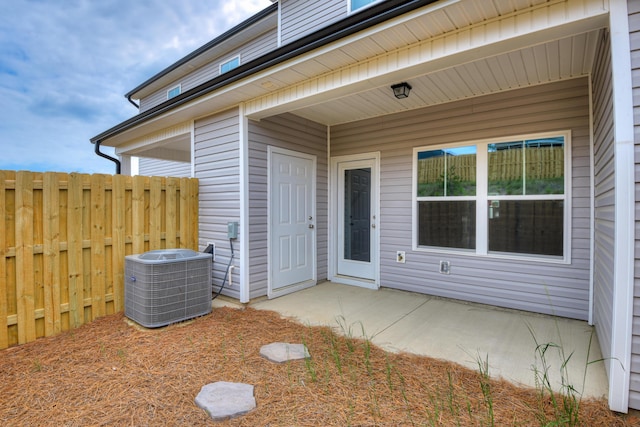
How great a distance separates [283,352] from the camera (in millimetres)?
2695

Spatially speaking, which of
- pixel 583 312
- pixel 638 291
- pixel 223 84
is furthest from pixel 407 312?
pixel 223 84

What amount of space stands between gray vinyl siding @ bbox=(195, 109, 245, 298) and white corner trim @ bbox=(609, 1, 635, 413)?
12.1 ft

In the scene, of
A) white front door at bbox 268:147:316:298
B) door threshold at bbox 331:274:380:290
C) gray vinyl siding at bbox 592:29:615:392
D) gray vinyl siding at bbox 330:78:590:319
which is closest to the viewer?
gray vinyl siding at bbox 592:29:615:392

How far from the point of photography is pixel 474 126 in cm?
409

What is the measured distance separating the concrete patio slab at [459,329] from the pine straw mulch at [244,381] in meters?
0.28

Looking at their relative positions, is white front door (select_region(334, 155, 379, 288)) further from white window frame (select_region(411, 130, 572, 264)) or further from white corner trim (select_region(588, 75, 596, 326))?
white corner trim (select_region(588, 75, 596, 326))

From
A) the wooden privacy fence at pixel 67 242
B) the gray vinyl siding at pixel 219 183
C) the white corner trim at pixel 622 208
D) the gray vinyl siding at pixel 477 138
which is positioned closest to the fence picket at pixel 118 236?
the wooden privacy fence at pixel 67 242

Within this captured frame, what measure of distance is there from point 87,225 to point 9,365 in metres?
1.45

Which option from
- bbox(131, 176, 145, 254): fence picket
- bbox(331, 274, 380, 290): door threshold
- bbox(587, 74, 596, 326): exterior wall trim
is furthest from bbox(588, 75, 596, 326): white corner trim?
bbox(131, 176, 145, 254): fence picket

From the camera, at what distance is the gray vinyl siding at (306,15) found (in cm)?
582

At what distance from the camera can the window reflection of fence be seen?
11.9 feet

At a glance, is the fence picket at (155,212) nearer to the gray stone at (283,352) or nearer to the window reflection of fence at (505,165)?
the gray stone at (283,352)

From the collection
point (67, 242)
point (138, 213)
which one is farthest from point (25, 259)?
point (138, 213)

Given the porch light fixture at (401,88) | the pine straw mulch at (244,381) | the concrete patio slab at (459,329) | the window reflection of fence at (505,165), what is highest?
the porch light fixture at (401,88)
